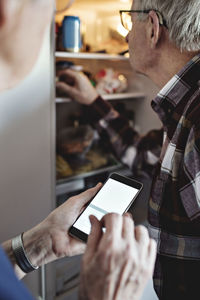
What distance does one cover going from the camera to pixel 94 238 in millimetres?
546

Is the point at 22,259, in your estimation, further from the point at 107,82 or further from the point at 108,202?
the point at 107,82

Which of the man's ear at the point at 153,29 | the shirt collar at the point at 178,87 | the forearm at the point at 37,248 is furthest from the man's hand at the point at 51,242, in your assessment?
the man's ear at the point at 153,29

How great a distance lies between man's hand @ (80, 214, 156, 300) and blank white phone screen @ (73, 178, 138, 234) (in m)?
0.19

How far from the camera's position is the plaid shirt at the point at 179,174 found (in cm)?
69

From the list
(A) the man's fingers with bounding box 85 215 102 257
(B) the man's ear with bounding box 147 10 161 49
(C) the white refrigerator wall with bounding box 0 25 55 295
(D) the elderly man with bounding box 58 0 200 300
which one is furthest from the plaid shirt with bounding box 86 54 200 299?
(C) the white refrigerator wall with bounding box 0 25 55 295

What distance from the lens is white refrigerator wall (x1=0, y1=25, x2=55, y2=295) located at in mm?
942

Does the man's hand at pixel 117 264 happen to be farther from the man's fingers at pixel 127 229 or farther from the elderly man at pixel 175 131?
the elderly man at pixel 175 131

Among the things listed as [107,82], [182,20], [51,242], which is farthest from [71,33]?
[51,242]

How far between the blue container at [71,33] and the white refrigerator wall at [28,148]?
0.54ft

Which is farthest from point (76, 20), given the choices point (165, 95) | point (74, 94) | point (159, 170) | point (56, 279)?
point (56, 279)

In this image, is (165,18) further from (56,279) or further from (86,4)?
(56,279)

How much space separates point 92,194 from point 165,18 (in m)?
0.53

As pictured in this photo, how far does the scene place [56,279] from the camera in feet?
3.89

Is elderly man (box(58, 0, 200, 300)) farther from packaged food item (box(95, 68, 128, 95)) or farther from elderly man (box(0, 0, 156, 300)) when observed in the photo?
packaged food item (box(95, 68, 128, 95))
